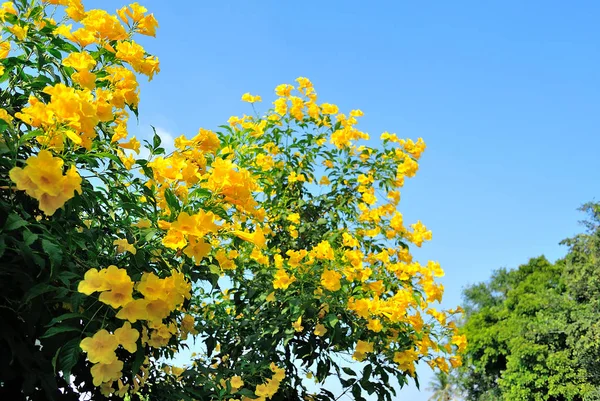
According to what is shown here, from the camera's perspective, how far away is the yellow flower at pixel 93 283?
1.21m

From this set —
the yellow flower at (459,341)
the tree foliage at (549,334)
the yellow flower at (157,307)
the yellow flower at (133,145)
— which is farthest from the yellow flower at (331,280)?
the tree foliage at (549,334)

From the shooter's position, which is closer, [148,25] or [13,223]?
[13,223]

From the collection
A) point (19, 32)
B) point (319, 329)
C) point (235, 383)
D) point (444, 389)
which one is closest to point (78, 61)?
point (19, 32)

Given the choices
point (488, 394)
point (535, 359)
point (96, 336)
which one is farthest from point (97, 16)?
point (488, 394)

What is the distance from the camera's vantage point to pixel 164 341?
1.91m

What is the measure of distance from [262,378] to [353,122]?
221 centimetres

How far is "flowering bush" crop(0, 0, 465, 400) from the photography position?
1.26 metres

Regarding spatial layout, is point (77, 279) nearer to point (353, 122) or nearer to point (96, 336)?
point (96, 336)

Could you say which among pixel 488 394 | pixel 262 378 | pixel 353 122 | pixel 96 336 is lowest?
pixel 96 336

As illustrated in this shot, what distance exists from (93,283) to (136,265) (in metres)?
0.29

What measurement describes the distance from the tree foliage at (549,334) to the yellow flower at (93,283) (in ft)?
49.7

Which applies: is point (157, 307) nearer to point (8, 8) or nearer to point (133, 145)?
point (133, 145)

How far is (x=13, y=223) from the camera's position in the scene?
3.91ft

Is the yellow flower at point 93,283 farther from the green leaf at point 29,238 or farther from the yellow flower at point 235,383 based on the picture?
the yellow flower at point 235,383
